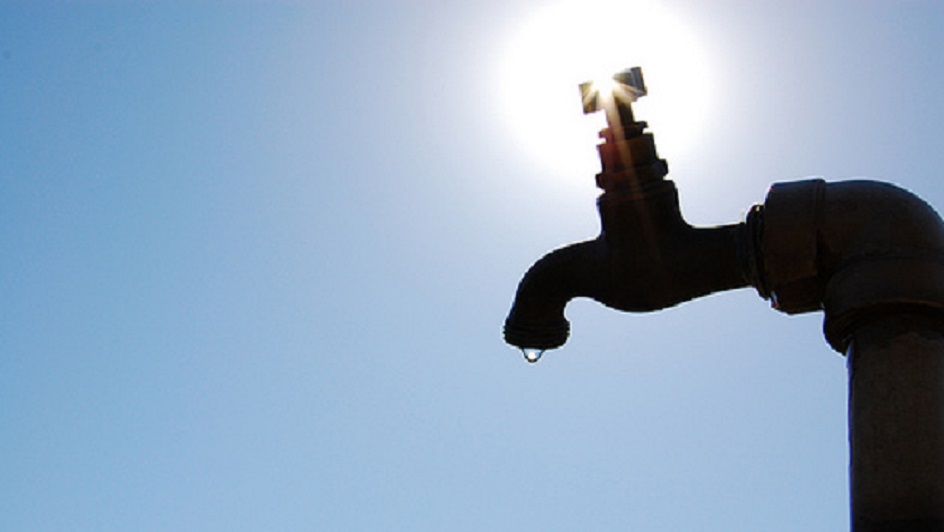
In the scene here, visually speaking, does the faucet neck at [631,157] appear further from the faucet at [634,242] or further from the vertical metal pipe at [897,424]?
the vertical metal pipe at [897,424]

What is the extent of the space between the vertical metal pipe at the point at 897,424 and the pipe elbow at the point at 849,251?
0.36ft

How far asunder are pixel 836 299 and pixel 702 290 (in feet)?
2.64

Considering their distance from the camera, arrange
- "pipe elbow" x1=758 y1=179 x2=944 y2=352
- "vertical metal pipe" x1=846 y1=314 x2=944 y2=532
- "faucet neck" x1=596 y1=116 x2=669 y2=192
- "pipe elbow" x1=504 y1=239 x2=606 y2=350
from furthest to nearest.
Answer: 1. "pipe elbow" x1=504 y1=239 x2=606 y2=350
2. "faucet neck" x1=596 y1=116 x2=669 y2=192
3. "pipe elbow" x1=758 y1=179 x2=944 y2=352
4. "vertical metal pipe" x1=846 y1=314 x2=944 y2=532

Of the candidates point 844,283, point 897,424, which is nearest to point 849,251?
point 844,283

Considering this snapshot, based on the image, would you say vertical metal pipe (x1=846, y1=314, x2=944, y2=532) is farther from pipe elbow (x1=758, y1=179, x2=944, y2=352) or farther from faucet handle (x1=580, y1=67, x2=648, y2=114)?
faucet handle (x1=580, y1=67, x2=648, y2=114)

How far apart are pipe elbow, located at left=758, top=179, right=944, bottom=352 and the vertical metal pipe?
11 centimetres

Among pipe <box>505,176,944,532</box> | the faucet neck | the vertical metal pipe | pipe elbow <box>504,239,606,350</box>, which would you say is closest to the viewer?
the vertical metal pipe

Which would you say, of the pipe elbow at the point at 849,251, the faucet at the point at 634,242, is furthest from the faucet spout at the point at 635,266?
the pipe elbow at the point at 849,251

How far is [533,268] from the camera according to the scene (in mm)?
5977

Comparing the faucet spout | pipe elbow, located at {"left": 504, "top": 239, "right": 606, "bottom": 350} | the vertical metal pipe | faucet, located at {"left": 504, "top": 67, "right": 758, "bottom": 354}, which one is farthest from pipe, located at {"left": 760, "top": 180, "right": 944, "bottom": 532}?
pipe elbow, located at {"left": 504, "top": 239, "right": 606, "bottom": 350}

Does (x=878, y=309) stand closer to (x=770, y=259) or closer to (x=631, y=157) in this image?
(x=770, y=259)

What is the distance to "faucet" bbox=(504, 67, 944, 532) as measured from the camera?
4492mm

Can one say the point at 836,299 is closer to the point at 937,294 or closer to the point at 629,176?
the point at 937,294

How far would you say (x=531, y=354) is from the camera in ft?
19.9
